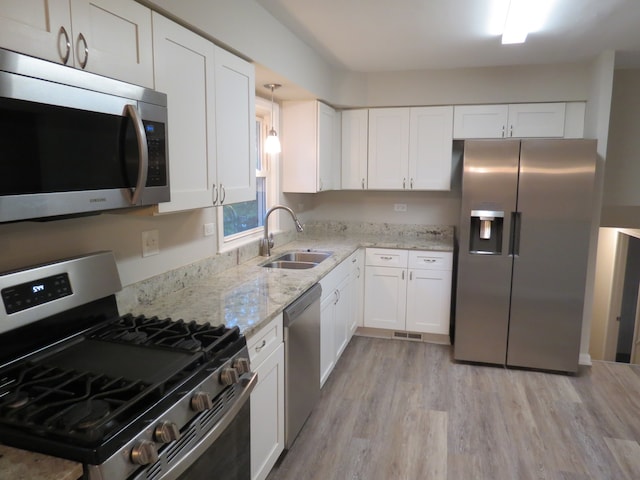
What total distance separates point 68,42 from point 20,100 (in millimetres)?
280

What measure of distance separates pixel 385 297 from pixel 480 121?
1790mm

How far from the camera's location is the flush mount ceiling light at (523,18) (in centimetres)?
238

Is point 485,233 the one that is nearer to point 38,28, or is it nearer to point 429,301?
point 429,301

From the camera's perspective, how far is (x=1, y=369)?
1291 millimetres

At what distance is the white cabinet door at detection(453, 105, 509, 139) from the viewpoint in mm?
3859

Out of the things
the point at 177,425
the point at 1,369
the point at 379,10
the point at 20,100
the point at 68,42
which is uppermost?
the point at 379,10

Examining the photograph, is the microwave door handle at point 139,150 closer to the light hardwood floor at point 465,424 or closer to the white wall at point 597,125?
the light hardwood floor at point 465,424

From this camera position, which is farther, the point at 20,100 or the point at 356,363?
the point at 356,363

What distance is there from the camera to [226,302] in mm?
2123

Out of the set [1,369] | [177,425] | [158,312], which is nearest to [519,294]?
[158,312]

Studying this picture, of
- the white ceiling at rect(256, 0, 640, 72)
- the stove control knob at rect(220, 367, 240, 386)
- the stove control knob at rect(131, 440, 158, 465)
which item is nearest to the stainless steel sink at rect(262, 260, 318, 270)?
the white ceiling at rect(256, 0, 640, 72)

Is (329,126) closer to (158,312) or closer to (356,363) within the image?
(356,363)

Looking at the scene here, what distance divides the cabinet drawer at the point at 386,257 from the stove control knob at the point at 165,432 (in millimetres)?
3007

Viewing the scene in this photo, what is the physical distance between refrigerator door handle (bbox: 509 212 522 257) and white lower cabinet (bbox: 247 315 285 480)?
2.12m
